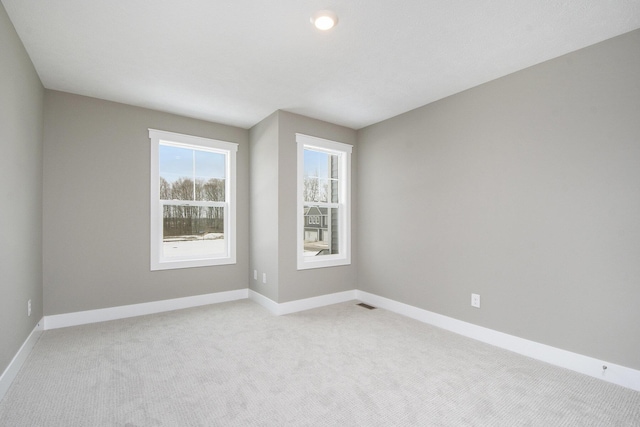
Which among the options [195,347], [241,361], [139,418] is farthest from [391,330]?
[139,418]

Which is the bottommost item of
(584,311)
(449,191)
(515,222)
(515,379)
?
(515,379)

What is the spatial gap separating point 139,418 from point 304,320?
196 cm

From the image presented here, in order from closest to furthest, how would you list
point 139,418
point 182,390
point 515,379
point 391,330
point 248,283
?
point 139,418
point 182,390
point 515,379
point 391,330
point 248,283

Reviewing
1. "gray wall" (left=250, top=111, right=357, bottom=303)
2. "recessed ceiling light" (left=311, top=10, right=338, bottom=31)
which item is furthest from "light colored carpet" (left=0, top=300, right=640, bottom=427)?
"recessed ceiling light" (left=311, top=10, right=338, bottom=31)

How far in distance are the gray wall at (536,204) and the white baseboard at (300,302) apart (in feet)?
2.60

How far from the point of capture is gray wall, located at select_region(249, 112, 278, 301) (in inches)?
152

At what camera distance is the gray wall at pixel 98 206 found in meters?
3.25

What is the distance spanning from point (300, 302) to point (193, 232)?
67.7 inches

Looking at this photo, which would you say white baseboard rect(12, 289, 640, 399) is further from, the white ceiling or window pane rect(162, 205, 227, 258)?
the white ceiling

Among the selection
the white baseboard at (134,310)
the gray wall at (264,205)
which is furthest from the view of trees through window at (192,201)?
the white baseboard at (134,310)

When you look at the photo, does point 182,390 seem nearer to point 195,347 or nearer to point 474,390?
point 195,347

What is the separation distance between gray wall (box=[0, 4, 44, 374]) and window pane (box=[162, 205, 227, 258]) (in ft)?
4.05

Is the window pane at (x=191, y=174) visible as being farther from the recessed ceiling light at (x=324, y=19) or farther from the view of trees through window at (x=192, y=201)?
the recessed ceiling light at (x=324, y=19)

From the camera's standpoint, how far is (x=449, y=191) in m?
3.33
